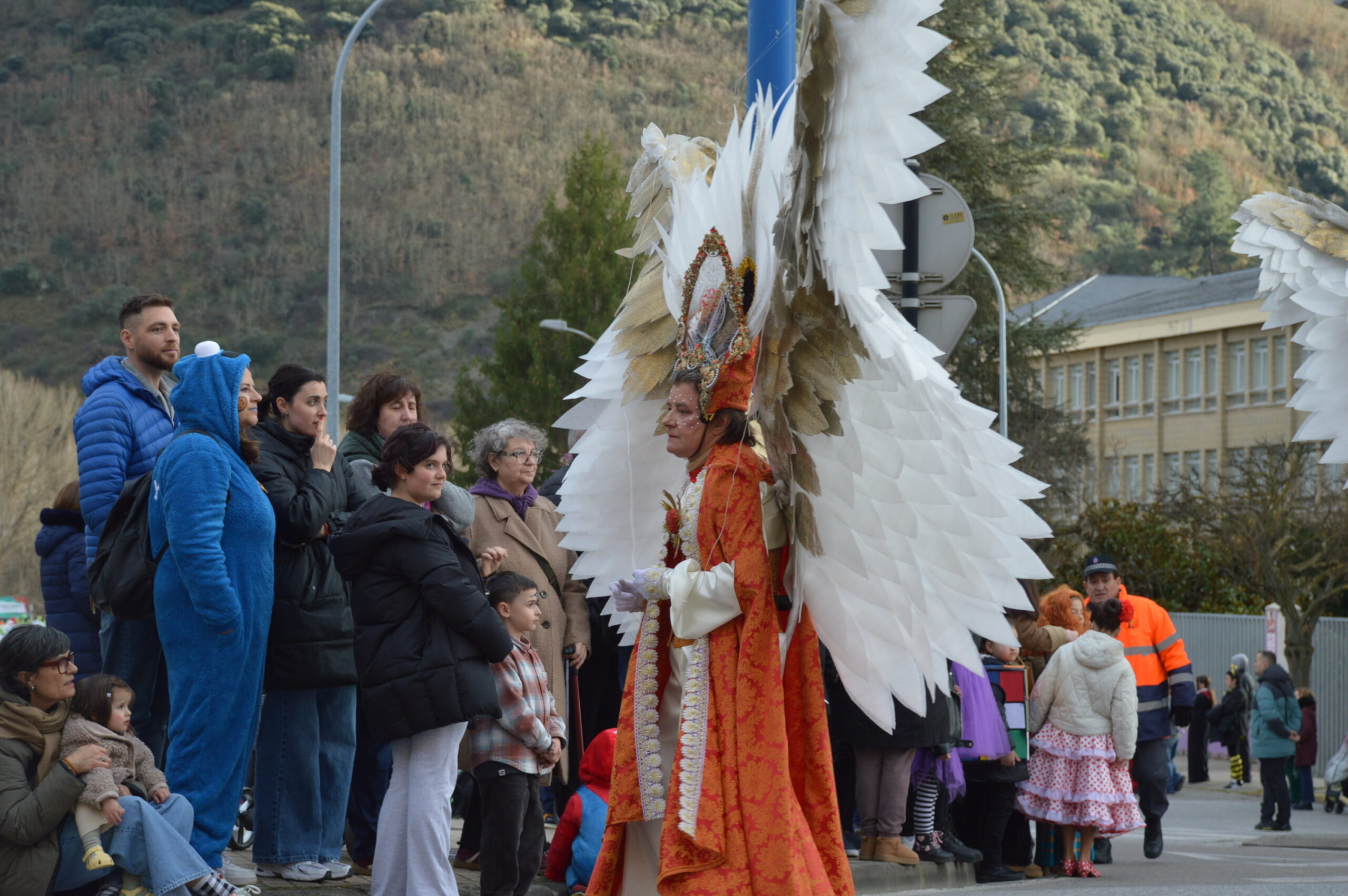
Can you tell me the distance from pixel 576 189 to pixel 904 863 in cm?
3446

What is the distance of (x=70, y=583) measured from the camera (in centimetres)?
673

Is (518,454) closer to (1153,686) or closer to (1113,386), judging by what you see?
(1153,686)

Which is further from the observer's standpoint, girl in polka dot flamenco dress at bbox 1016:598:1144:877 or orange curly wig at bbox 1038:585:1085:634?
orange curly wig at bbox 1038:585:1085:634

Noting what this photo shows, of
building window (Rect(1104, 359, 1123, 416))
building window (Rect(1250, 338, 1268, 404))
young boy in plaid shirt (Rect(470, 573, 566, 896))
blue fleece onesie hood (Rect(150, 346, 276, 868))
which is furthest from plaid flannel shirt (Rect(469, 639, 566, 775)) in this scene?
building window (Rect(1104, 359, 1123, 416))

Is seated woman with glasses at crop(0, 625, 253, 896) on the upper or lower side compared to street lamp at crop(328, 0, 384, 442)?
lower

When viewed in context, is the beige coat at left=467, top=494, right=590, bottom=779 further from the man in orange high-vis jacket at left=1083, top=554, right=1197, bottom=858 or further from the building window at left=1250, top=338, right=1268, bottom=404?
the building window at left=1250, top=338, right=1268, bottom=404

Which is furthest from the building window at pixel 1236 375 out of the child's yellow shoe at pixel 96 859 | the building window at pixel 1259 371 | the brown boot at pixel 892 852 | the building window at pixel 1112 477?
the child's yellow shoe at pixel 96 859

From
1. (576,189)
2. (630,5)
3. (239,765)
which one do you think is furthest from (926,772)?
(630,5)

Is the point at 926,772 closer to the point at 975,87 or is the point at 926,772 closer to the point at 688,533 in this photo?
the point at 688,533

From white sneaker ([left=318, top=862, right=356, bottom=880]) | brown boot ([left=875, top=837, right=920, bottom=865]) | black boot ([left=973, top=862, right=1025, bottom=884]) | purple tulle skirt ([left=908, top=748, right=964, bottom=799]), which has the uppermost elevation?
purple tulle skirt ([left=908, top=748, right=964, bottom=799])

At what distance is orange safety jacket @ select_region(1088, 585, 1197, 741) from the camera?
9.95 metres

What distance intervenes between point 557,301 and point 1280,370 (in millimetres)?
22170

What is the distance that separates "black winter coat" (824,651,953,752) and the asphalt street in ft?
3.57

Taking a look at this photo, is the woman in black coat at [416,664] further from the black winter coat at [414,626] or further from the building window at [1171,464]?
the building window at [1171,464]
